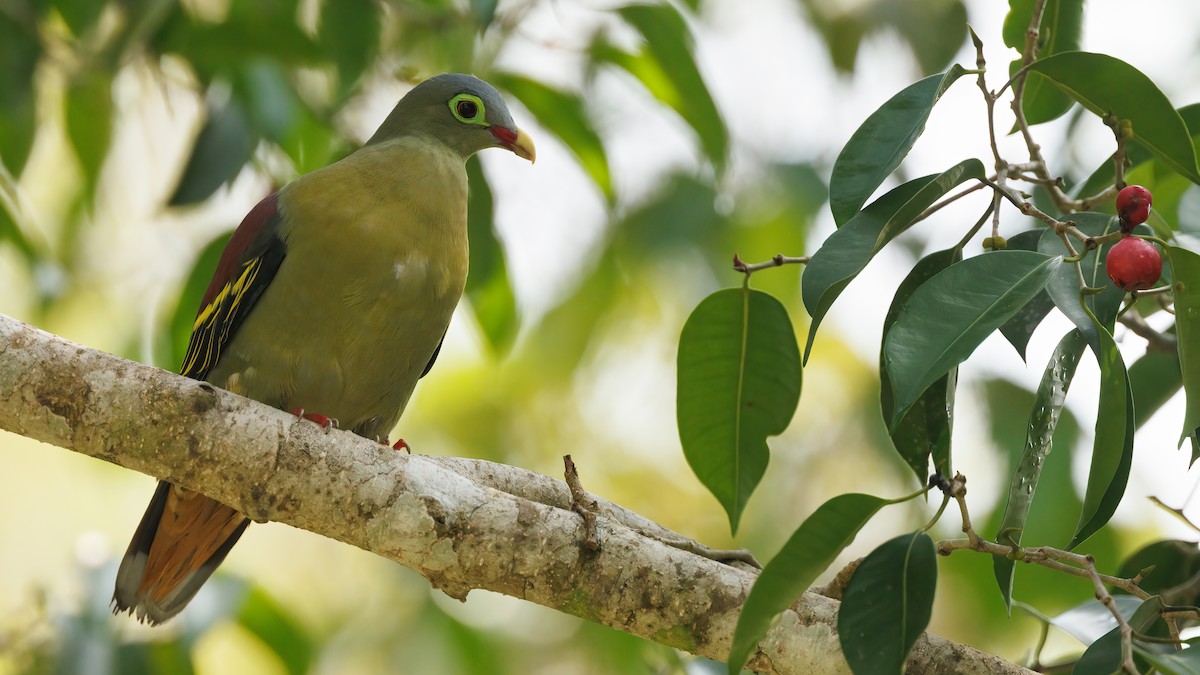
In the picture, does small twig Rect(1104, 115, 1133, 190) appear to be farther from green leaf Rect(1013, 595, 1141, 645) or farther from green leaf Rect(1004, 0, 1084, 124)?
green leaf Rect(1013, 595, 1141, 645)

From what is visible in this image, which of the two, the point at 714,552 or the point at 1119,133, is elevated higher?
the point at 1119,133

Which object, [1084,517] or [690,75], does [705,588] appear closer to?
[1084,517]

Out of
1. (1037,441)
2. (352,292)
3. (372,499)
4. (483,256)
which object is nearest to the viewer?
(1037,441)

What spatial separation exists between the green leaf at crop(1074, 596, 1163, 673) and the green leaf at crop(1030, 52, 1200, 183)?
0.57 meters

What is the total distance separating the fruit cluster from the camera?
1.38 meters

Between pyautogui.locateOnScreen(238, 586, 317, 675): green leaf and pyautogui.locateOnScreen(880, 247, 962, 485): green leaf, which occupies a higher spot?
pyautogui.locateOnScreen(880, 247, 962, 485): green leaf

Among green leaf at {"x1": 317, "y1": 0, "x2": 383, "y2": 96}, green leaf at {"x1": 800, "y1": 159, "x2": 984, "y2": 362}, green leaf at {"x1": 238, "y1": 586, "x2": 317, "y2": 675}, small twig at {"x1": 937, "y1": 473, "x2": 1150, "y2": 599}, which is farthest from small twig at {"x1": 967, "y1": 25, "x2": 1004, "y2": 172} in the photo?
green leaf at {"x1": 238, "y1": 586, "x2": 317, "y2": 675}

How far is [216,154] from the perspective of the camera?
2932mm

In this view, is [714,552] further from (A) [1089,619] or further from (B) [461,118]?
(B) [461,118]

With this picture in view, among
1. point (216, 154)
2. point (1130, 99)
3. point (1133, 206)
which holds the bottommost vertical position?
point (216, 154)

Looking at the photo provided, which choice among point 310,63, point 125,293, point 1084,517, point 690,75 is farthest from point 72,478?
point 1084,517

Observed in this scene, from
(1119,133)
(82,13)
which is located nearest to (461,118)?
(82,13)

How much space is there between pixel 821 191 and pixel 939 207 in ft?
8.75

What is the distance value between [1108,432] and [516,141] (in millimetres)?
1721
